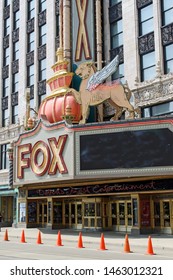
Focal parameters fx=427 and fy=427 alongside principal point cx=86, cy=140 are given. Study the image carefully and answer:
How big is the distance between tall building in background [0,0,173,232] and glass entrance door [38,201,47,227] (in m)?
3.71

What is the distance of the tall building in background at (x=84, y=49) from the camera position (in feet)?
101

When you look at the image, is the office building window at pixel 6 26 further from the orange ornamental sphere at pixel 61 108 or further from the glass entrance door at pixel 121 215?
the glass entrance door at pixel 121 215

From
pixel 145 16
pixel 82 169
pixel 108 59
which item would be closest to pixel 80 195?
pixel 82 169

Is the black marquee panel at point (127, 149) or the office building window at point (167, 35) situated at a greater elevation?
the office building window at point (167, 35)

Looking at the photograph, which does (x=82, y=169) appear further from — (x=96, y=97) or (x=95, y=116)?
(x=95, y=116)

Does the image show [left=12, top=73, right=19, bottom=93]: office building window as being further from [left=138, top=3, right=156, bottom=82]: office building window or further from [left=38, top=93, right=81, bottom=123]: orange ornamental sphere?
[left=138, top=3, right=156, bottom=82]: office building window

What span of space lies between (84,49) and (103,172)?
12.2 metres

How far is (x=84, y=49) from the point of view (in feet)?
114

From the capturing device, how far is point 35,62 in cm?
4238

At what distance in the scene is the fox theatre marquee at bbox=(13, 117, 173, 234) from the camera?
85.7 ft

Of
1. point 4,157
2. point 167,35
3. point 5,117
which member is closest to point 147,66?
point 167,35

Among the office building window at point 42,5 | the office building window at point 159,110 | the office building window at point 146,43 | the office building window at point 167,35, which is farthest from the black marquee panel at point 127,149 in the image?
the office building window at point 42,5

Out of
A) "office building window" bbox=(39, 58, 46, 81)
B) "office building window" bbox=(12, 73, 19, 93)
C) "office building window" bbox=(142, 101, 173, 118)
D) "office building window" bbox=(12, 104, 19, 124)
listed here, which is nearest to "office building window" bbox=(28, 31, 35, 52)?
"office building window" bbox=(39, 58, 46, 81)

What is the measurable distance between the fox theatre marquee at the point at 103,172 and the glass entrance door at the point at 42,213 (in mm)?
1621
